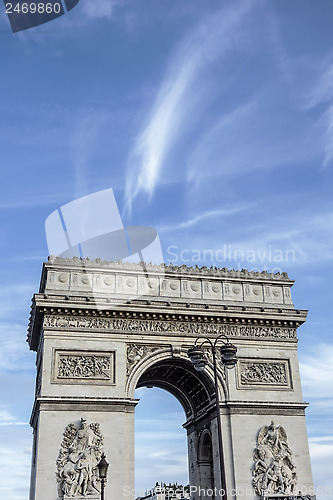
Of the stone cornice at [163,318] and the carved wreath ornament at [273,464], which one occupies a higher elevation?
the stone cornice at [163,318]

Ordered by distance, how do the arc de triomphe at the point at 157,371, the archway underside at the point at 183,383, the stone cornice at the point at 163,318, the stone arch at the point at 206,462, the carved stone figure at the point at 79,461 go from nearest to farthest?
the carved stone figure at the point at 79,461, the arc de triomphe at the point at 157,371, the stone cornice at the point at 163,318, the archway underside at the point at 183,383, the stone arch at the point at 206,462

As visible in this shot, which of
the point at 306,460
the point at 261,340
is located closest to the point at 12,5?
the point at 261,340

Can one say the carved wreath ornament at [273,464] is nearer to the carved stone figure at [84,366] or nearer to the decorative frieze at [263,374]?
the decorative frieze at [263,374]

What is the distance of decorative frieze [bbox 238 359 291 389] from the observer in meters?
28.5

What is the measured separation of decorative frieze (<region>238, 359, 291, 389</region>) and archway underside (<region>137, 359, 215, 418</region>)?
165 centimetres

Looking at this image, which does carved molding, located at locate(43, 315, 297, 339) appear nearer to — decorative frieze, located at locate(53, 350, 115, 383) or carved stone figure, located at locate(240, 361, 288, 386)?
decorative frieze, located at locate(53, 350, 115, 383)

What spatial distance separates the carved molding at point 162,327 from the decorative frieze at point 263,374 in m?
1.32

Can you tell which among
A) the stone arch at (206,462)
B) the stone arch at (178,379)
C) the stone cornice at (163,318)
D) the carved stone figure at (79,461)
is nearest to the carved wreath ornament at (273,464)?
the stone arch at (178,379)

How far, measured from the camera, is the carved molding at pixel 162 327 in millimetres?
27172

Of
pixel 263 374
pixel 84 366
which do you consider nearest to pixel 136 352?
pixel 84 366

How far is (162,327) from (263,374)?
5.35 meters

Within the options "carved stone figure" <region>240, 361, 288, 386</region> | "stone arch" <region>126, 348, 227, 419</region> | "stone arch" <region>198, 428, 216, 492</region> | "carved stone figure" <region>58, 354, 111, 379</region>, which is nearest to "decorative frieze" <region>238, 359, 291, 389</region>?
"carved stone figure" <region>240, 361, 288, 386</region>

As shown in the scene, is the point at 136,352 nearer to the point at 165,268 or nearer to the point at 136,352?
the point at 136,352

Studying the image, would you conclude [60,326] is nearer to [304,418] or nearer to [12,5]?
[304,418]
